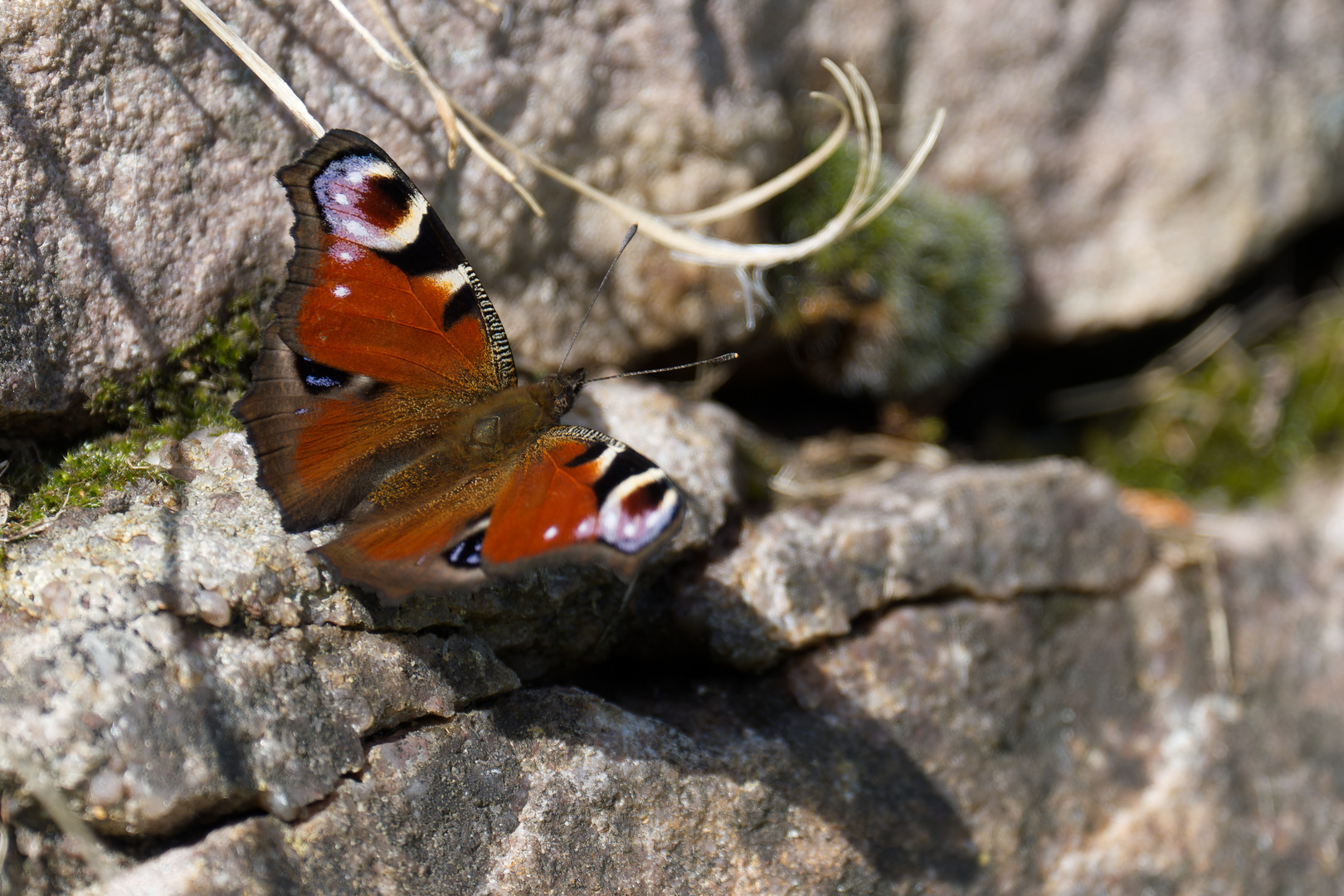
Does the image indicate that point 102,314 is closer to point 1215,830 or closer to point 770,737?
point 770,737

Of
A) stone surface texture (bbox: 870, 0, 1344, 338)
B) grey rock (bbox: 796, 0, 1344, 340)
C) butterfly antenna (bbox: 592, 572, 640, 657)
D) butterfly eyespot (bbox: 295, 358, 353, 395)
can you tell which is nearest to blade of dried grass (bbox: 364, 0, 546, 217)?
butterfly eyespot (bbox: 295, 358, 353, 395)

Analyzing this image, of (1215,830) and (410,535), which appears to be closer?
(410,535)

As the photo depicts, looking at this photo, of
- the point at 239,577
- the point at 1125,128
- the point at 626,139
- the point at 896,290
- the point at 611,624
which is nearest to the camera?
the point at 239,577

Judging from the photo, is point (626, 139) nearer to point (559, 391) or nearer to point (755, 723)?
point (559, 391)

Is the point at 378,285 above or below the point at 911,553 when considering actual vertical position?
above

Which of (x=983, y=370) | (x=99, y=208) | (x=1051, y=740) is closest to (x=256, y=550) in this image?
(x=99, y=208)

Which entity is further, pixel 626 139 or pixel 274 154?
pixel 626 139

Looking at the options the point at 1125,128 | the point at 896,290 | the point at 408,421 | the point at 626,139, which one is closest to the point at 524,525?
the point at 408,421
